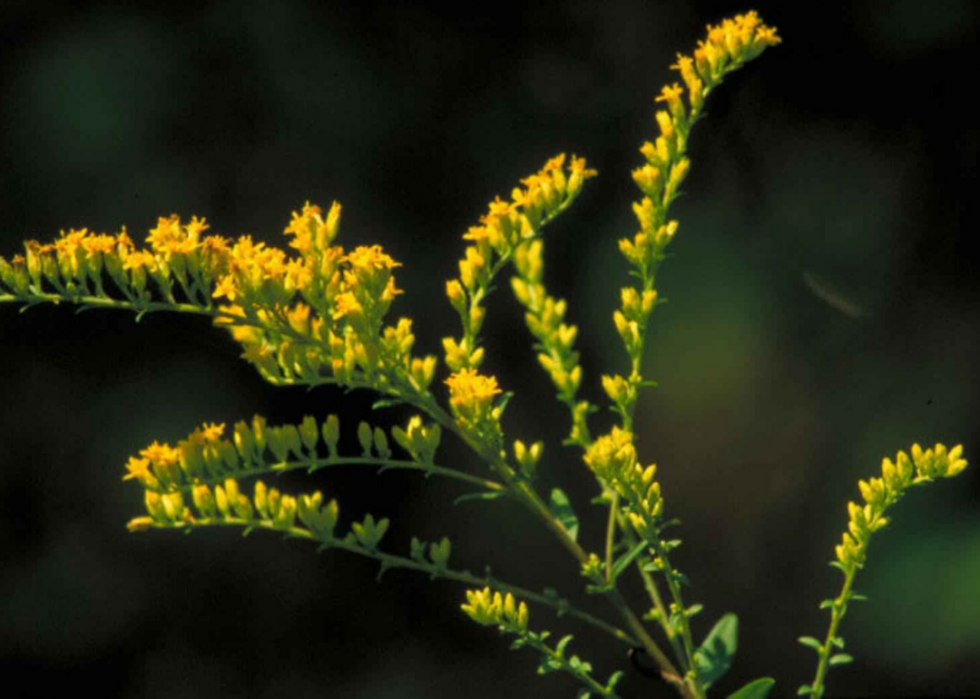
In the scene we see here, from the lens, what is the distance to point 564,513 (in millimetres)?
902

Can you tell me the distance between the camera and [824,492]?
6.75 feet

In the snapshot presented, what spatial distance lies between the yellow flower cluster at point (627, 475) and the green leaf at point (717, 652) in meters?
0.15

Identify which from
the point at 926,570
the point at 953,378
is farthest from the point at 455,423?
the point at 953,378

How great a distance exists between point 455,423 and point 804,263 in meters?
1.35

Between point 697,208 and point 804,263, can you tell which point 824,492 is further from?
point 697,208

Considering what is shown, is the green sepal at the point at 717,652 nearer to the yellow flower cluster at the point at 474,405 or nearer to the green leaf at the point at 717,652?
the green leaf at the point at 717,652

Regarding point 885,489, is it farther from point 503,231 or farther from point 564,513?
point 503,231

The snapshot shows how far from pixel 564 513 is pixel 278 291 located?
261 mm

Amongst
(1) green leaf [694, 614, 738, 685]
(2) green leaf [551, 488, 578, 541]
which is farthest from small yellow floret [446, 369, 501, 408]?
(1) green leaf [694, 614, 738, 685]

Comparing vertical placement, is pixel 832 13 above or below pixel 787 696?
above

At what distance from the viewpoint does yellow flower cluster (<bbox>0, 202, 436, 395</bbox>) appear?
836 mm

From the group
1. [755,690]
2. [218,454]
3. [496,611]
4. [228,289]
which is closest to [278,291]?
[228,289]

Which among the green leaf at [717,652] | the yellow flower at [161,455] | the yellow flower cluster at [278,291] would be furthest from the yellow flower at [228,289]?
the green leaf at [717,652]

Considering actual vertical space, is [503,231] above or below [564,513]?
above
